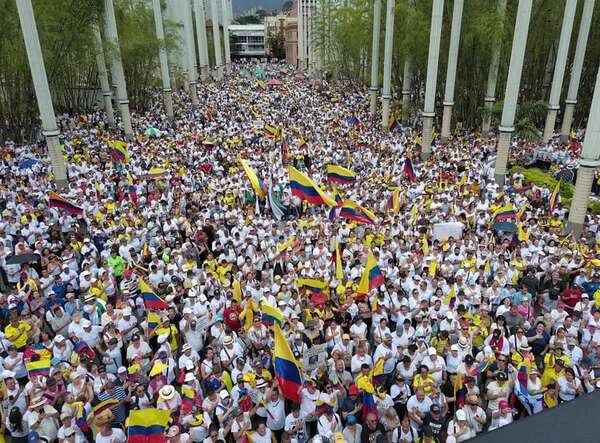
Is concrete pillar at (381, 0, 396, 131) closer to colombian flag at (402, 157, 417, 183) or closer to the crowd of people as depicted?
the crowd of people

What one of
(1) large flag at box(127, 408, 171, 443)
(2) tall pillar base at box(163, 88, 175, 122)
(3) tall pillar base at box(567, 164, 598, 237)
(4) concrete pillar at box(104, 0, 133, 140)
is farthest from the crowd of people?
(2) tall pillar base at box(163, 88, 175, 122)

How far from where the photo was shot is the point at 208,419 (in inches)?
213

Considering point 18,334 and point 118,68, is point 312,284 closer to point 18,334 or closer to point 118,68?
point 18,334

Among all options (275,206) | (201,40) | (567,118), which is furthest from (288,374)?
(201,40)

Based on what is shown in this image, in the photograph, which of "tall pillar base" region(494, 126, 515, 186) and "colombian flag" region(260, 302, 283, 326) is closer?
"colombian flag" region(260, 302, 283, 326)

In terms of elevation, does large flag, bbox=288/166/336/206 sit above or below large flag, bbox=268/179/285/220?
above

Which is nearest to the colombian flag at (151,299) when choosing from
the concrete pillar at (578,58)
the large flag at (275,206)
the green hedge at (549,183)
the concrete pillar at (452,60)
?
the large flag at (275,206)

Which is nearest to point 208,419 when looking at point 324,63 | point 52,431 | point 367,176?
point 52,431

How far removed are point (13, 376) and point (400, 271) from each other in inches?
248

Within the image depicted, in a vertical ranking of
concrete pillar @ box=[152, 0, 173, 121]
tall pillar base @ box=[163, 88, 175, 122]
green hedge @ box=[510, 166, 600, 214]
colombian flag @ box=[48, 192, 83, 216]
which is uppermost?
concrete pillar @ box=[152, 0, 173, 121]

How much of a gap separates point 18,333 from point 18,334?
14 mm

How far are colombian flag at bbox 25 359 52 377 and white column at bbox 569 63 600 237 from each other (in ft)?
39.8

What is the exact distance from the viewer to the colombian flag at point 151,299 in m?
7.51

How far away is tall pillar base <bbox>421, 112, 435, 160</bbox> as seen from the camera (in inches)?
804
